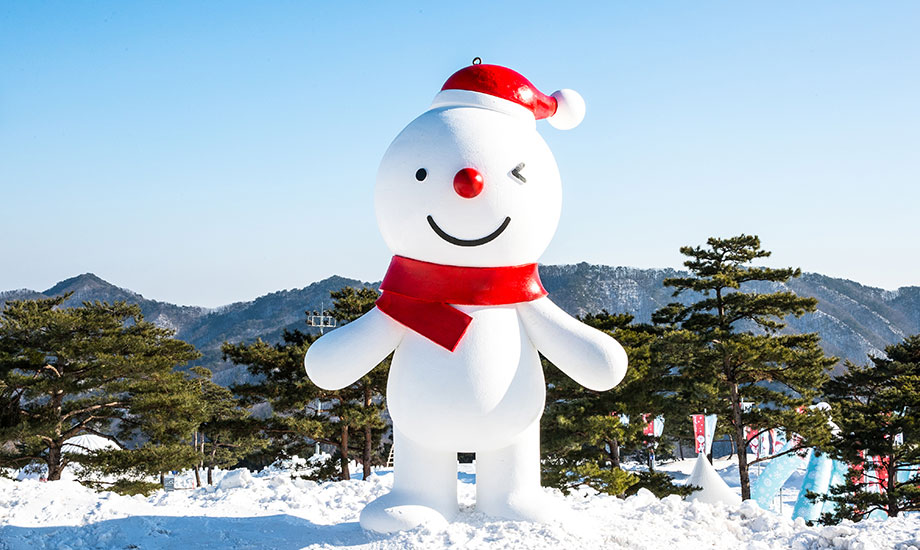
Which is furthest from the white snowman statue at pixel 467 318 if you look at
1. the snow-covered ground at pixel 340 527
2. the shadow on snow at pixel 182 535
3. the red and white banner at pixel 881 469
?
the red and white banner at pixel 881 469

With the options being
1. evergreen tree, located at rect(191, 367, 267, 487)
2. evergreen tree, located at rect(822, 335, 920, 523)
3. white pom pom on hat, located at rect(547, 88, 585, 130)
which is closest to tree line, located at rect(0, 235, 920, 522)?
evergreen tree, located at rect(822, 335, 920, 523)

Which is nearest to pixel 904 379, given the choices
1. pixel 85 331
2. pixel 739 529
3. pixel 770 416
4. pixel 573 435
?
pixel 770 416

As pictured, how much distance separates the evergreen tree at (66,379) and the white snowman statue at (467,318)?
8558 mm

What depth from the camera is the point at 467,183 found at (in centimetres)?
410

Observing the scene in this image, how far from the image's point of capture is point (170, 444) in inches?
471

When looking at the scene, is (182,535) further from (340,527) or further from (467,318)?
(467,318)

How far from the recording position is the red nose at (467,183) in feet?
13.5

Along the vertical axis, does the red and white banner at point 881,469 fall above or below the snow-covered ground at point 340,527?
below

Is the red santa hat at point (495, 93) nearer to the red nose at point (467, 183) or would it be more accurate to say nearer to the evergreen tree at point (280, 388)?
the red nose at point (467, 183)

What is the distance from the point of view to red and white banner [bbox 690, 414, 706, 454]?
12.1 meters

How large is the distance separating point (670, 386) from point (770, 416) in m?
1.85

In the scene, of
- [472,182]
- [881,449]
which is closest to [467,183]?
[472,182]

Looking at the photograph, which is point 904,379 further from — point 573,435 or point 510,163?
point 510,163

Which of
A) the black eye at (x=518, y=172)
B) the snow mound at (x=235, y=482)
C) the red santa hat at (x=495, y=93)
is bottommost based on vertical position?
the snow mound at (x=235, y=482)
